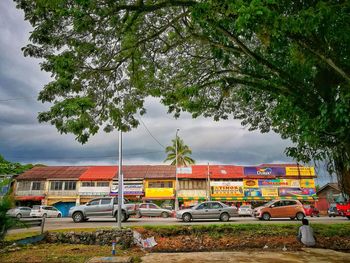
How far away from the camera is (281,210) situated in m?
22.5

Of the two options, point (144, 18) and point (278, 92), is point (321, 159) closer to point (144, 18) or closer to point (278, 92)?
point (278, 92)

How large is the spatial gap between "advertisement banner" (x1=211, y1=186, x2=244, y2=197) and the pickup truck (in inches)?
739

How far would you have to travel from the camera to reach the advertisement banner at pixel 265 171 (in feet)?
128

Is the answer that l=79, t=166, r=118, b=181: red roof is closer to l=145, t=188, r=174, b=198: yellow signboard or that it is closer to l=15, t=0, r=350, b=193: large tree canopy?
l=145, t=188, r=174, b=198: yellow signboard

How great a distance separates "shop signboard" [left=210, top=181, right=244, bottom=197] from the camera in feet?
125

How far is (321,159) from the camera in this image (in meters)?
7.96

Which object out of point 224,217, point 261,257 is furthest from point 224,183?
point 261,257

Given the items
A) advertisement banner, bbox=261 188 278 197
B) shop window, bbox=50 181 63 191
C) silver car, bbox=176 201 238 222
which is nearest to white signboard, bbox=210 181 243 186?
advertisement banner, bbox=261 188 278 197

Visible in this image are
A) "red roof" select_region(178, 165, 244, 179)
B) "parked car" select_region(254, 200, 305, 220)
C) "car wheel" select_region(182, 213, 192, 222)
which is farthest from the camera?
"red roof" select_region(178, 165, 244, 179)

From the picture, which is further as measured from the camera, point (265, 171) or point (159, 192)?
point (265, 171)

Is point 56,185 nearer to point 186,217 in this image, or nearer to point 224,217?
point 186,217

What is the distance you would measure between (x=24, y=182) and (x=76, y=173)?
7.13 m

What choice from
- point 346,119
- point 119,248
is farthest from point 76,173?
point 346,119

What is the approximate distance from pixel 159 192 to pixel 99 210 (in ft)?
59.4
